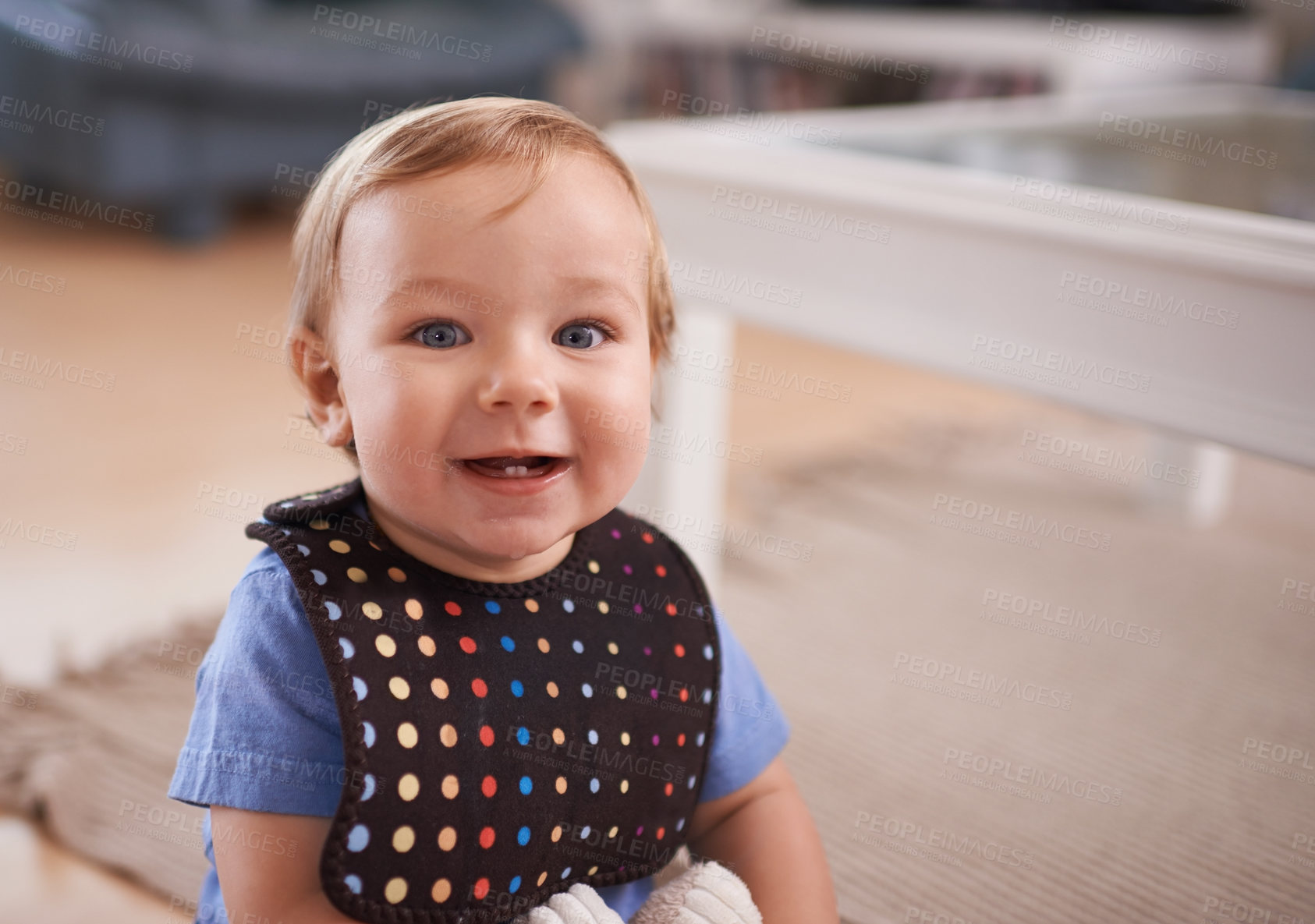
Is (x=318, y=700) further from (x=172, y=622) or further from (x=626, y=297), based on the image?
(x=172, y=622)

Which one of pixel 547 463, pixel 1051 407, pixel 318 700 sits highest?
pixel 547 463

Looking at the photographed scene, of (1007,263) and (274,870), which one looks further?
(1007,263)

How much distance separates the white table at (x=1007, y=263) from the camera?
0.88 meters

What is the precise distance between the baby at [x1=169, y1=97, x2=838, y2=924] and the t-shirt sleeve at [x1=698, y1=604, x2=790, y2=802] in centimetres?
5

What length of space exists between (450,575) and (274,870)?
0.18 meters

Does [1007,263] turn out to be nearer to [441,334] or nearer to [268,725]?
[441,334]

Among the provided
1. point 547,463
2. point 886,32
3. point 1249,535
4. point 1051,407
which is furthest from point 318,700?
point 886,32

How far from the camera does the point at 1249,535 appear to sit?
1.74 metres

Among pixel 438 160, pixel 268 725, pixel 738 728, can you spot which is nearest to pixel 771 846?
pixel 738 728

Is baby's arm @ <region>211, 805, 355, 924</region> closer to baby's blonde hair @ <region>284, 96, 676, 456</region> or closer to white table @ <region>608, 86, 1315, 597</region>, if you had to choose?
baby's blonde hair @ <region>284, 96, 676, 456</region>

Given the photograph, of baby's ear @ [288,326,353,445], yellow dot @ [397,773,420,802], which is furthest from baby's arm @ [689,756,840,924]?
baby's ear @ [288,326,353,445]

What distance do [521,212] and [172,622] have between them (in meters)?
0.85

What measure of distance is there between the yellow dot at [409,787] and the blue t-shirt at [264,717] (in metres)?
0.03

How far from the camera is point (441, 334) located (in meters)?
0.66
